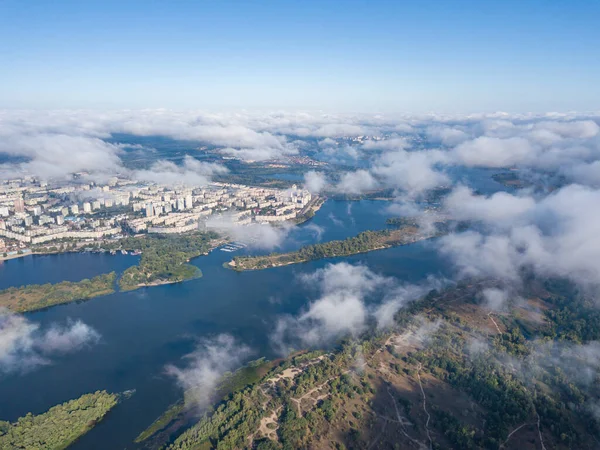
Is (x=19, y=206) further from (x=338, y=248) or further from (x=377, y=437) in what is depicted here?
(x=377, y=437)

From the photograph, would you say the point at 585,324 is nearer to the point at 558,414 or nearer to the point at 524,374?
the point at 524,374

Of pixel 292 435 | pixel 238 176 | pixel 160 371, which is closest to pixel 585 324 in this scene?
pixel 292 435

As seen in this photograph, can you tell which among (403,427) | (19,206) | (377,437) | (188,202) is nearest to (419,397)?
(403,427)

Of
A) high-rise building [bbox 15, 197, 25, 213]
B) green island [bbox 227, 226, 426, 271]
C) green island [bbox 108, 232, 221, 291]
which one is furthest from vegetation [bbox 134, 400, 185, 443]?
high-rise building [bbox 15, 197, 25, 213]

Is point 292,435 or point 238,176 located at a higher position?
point 292,435

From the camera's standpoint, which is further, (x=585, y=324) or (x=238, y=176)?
(x=238, y=176)

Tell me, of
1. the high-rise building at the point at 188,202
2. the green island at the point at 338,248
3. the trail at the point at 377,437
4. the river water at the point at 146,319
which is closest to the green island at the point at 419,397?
the trail at the point at 377,437
